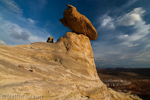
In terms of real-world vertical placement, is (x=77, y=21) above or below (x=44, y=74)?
above

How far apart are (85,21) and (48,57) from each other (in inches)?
225

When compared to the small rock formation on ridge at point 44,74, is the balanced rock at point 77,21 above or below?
above

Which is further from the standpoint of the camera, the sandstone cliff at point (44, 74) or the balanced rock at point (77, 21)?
the balanced rock at point (77, 21)

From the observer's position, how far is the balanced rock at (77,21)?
7.98m

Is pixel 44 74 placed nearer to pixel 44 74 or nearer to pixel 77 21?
pixel 44 74

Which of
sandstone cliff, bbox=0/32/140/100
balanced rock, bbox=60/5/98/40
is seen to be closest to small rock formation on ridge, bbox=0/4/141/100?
sandstone cliff, bbox=0/32/140/100

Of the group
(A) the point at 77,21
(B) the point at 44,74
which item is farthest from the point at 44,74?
(A) the point at 77,21

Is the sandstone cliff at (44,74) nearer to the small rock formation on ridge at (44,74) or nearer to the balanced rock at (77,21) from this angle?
the small rock formation on ridge at (44,74)

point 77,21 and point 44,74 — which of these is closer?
point 44,74

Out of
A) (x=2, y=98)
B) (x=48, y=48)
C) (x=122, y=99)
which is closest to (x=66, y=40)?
(x=48, y=48)

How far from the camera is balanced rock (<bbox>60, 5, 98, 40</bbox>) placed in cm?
798

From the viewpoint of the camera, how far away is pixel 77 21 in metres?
8.29

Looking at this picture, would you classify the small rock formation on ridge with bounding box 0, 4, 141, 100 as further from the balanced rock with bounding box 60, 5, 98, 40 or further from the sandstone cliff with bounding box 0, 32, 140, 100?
the balanced rock with bounding box 60, 5, 98, 40

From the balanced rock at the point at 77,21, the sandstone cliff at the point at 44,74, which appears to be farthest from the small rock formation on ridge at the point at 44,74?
the balanced rock at the point at 77,21
